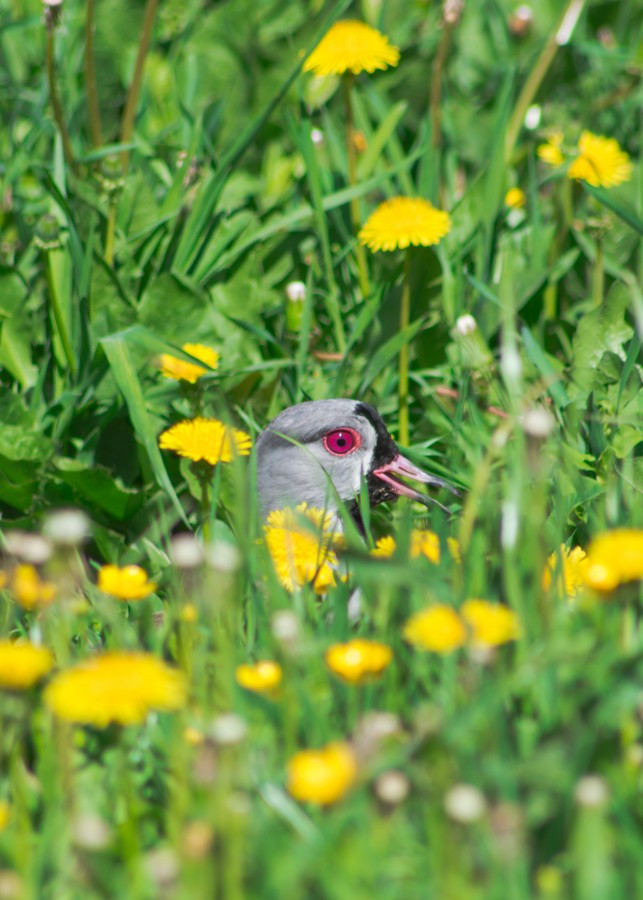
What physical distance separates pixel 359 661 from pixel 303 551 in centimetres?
82

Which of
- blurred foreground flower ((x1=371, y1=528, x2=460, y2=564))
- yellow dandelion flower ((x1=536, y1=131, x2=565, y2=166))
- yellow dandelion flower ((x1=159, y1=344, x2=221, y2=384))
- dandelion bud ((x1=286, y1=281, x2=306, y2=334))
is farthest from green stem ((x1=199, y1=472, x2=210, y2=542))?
yellow dandelion flower ((x1=536, y1=131, x2=565, y2=166))

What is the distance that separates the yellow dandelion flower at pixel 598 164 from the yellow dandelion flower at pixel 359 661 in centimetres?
226

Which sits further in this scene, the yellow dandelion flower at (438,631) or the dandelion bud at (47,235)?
the dandelion bud at (47,235)

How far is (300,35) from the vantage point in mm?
5004

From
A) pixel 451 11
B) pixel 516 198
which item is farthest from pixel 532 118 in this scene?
pixel 451 11

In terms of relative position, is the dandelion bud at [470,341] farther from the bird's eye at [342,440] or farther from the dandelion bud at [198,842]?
the dandelion bud at [198,842]

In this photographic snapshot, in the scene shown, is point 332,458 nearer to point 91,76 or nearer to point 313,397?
point 313,397

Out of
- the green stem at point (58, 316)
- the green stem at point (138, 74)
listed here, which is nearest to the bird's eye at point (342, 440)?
the green stem at point (58, 316)

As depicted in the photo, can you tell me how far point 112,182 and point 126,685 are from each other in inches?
92.8

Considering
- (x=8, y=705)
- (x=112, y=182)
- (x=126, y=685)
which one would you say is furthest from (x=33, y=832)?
(x=112, y=182)

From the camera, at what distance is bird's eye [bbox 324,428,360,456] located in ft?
11.4

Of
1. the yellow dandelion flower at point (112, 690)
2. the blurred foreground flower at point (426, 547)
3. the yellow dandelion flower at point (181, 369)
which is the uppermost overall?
the yellow dandelion flower at point (112, 690)

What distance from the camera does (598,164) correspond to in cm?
391

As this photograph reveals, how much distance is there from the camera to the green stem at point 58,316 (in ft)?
12.3
